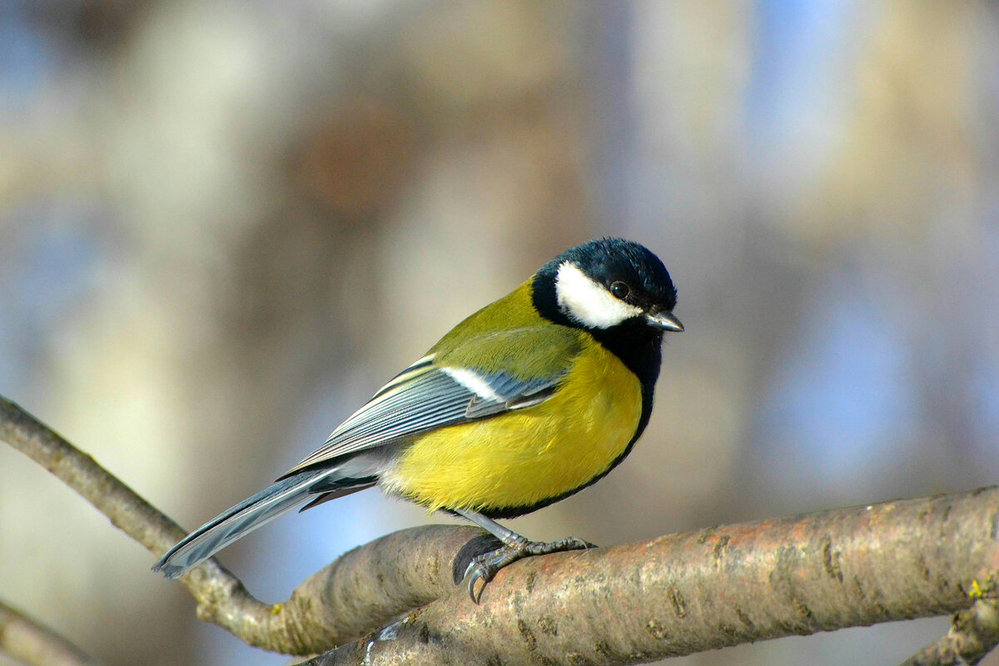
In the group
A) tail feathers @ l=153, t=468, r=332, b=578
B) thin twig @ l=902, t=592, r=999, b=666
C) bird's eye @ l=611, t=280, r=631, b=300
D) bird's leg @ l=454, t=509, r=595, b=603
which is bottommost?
thin twig @ l=902, t=592, r=999, b=666

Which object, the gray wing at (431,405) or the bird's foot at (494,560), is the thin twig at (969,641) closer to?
the bird's foot at (494,560)

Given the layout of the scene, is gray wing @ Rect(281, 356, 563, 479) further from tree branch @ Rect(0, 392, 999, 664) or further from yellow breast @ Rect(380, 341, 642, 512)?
tree branch @ Rect(0, 392, 999, 664)

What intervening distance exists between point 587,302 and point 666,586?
4.05 ft

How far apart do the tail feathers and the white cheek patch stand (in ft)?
2.38

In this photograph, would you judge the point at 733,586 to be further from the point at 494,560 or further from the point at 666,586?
the point at 494,560

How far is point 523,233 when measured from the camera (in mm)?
4461

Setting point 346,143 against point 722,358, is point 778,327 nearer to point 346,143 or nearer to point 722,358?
point 722,358

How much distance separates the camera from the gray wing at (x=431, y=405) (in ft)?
7.09

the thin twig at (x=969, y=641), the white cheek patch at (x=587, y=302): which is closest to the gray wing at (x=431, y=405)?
the white cheek patch at (x=587, y=302)

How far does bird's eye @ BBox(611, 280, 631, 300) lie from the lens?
7.79 feet

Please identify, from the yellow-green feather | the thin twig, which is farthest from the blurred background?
the thin twig

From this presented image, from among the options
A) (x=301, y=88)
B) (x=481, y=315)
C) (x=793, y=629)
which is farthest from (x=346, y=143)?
(x=793, y=629)

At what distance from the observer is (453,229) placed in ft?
15.2

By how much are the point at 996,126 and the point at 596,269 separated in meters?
3.27
